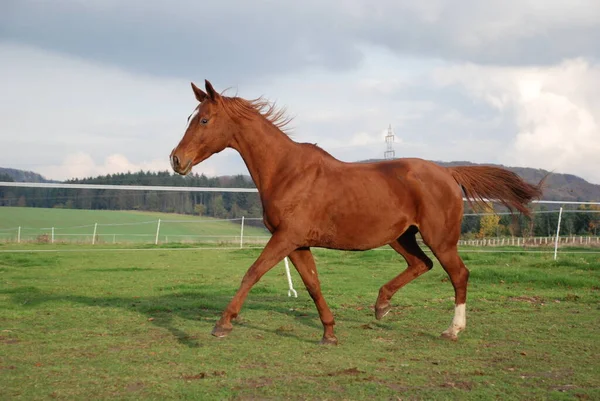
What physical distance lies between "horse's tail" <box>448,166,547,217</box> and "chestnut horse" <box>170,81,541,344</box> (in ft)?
1.94

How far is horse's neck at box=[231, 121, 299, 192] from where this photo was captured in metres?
6.38

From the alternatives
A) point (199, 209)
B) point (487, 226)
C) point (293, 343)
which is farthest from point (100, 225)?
point (487, 226)

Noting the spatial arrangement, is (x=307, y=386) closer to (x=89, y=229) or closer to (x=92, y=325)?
(x=92, y=325)

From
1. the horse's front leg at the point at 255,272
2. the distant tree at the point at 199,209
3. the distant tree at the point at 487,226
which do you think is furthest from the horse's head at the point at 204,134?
the distant tree at the point at 487,226

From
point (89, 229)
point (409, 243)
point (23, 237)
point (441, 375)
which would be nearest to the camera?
point (441, 375)

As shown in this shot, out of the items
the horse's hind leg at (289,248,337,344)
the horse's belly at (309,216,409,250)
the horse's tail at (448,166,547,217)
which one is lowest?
the horse's hind leg at (289,248,337,344)

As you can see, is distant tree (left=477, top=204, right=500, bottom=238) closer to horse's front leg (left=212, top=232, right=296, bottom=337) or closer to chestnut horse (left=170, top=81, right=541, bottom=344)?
chestnut horse (left=170, top=81, right=541, bottom=344)

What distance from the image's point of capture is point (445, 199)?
21.7 feet

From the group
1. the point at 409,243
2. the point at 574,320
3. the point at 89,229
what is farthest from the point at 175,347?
the point at 89,229

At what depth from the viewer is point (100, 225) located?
37969 mm

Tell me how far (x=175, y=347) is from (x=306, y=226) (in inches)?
67.6

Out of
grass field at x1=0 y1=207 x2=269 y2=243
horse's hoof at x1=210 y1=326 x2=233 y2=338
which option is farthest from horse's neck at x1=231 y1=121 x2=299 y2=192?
grass field at x1=0 y1=207 x2=269 y2=243

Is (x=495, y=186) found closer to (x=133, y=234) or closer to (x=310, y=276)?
(x=310, y=276)

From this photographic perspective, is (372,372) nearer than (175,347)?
Yes
